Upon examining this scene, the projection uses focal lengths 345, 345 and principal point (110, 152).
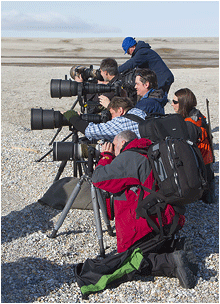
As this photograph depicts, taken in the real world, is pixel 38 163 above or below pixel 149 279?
above

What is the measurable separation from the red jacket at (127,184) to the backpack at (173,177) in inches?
2.5

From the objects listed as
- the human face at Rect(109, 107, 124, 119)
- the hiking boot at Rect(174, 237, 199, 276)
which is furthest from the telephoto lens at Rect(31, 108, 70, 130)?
the hiking boot at Rect(174, 237, 199, 276)

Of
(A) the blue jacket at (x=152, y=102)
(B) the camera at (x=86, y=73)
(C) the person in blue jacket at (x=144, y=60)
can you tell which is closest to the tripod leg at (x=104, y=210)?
(A) the blue jacket at (x=152, y=102)

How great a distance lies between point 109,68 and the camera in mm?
4805

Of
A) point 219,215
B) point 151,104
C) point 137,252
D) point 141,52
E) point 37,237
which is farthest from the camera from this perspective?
point 141,52

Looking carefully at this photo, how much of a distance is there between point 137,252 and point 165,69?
3700 millimetres

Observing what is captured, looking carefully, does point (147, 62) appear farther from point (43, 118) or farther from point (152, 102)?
point (43, 118)

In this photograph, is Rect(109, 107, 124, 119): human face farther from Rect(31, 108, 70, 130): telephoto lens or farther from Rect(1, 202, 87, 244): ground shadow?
Rect(1, 202, 87, 244): ground shadow

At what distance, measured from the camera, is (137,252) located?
2.88 meters

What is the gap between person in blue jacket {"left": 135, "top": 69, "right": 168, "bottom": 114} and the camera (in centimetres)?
390

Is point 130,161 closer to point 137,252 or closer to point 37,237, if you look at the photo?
point 137,252

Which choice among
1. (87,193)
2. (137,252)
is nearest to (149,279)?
(137,252)

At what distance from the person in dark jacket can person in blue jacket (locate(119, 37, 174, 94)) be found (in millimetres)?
2855

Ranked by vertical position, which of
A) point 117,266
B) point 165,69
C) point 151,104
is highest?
point 165,69
